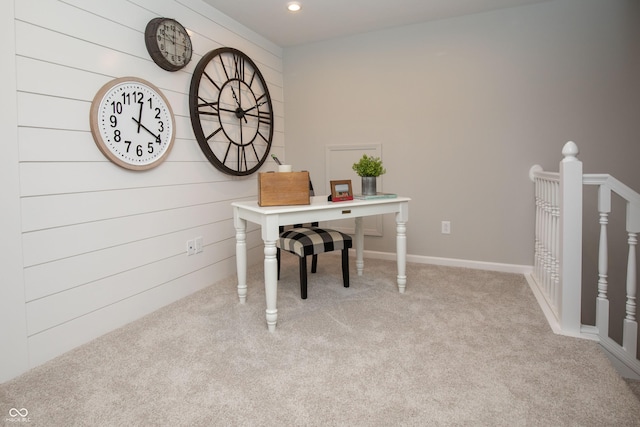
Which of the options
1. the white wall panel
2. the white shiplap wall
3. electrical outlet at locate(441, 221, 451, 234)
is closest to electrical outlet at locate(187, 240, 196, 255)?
the white shiplap wall

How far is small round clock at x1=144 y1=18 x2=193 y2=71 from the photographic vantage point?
7.34 feet

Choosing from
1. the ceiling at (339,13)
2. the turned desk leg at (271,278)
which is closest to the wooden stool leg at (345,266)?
the turned desk leg at (271,278)

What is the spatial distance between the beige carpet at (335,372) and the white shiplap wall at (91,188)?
0.73 feet

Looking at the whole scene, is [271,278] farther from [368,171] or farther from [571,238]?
[571,238]

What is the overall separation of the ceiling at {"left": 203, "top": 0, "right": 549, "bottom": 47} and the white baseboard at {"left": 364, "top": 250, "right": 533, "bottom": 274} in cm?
208

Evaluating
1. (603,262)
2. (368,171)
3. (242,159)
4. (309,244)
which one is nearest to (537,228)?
(603,262)

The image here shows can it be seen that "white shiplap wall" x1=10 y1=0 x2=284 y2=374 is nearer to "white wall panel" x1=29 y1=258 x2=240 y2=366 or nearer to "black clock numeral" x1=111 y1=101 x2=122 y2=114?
"white wall panel" x1=29 y1=258 x2=240 y2=366

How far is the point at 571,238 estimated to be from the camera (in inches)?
74.0

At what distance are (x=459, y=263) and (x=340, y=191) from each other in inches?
60.9

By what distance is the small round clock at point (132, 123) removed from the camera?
197 centimetres

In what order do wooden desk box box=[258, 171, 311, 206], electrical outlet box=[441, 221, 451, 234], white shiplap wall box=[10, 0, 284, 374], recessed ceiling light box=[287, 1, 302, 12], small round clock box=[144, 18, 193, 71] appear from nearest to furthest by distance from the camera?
1. white shiplap wall box=[10, 0, 284, 374]
2. wooden desk box box=[258, 171, 311, 206]
3. small round clock box=[144, 18, 193, 71]
4. recessed ceiling light box=[287, 1, 302, 12]
5. electrical outlet box=[441, 221, 451, 234]

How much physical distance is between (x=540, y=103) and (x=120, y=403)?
3324mm

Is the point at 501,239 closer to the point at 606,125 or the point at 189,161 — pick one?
the point at 606,125

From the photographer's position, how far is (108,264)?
2.07 m
